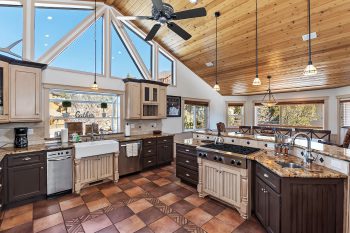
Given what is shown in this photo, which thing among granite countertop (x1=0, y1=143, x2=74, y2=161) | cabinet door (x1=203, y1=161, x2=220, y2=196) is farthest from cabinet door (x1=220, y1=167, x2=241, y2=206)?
granite countertop (x1=0, y1=143, x2=74, y2=161)

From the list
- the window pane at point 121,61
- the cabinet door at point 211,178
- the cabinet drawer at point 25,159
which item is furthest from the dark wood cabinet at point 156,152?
the cabinet drawer at point 25,159

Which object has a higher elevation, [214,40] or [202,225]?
[214,40]

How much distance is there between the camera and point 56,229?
2.32 meters

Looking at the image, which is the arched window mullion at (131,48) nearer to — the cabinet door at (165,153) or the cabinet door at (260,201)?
the cabinet door at (165,153)

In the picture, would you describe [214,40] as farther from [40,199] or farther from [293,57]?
[40,199]

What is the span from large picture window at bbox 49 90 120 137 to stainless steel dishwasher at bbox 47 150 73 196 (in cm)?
80

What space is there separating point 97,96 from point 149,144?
6.17 ft

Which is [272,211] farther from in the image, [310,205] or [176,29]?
[176,29]

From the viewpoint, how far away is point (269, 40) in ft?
13.4

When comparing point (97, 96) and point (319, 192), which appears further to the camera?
point (97, 96)

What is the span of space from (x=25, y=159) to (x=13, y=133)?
2.49 feet

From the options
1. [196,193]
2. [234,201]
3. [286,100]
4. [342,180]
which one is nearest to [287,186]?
[342,180]

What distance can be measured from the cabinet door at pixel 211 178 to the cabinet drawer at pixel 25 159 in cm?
296

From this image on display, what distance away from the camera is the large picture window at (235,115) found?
814cm
